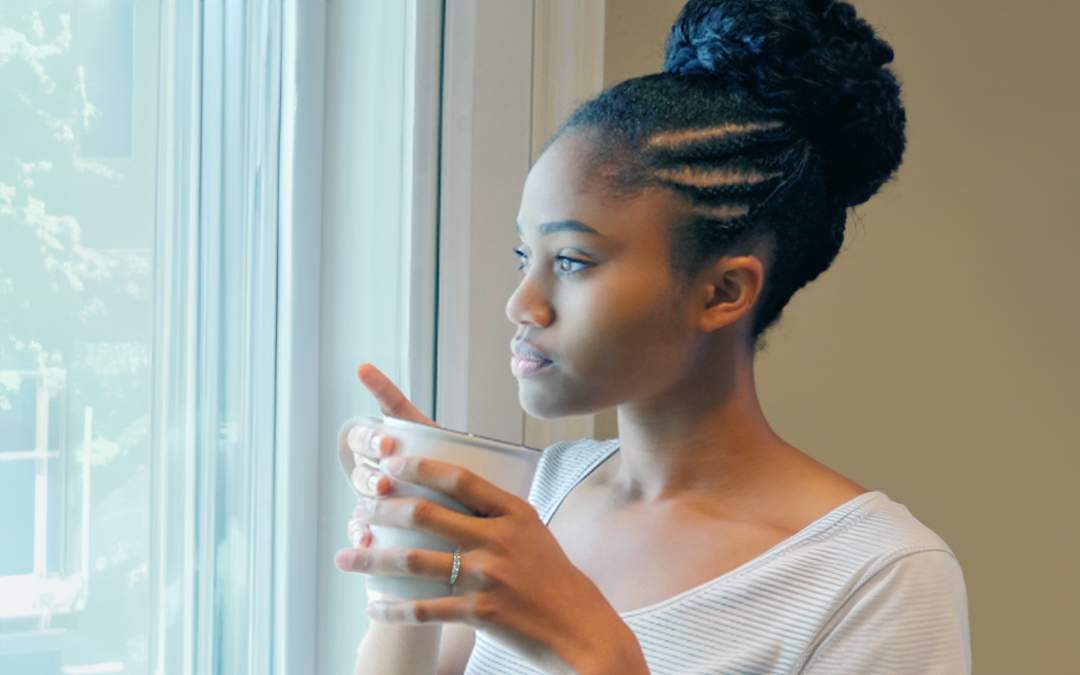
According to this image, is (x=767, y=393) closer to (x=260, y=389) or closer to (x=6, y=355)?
(x=260, y=389)

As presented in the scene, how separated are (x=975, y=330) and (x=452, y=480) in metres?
1.00

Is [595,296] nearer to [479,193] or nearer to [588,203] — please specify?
[588,203]

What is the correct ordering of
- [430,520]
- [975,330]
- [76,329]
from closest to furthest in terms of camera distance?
1. [430,520]
2. [76,329]
3. [975,330]

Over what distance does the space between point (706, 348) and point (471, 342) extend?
0.31 metres

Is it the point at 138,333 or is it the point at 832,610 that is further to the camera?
the point at 138,333

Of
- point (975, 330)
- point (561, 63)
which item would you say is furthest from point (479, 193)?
point (975, 330)

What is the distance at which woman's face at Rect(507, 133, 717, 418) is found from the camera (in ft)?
2.64

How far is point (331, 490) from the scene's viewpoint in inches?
45.6

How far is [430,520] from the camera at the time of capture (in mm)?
633

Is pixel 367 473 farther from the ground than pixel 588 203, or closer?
closer

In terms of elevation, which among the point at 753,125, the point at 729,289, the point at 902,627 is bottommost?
the point at 902,627

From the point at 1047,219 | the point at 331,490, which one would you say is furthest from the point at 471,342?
the point at 1047,219

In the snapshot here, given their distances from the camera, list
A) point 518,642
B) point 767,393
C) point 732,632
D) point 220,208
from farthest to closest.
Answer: point 767,393 → point 220,208 → point 732,632 → point 518,642

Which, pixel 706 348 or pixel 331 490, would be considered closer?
pixel 706 348
